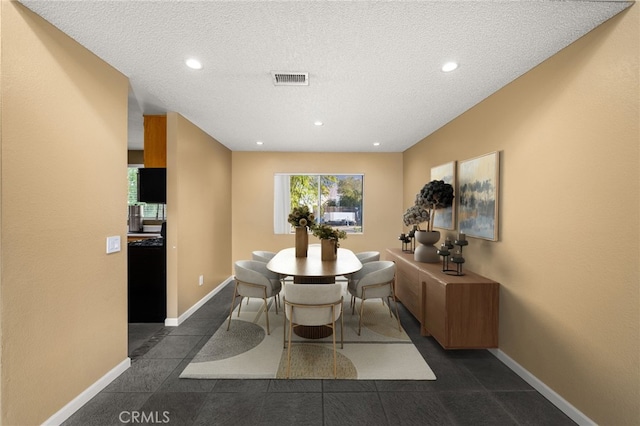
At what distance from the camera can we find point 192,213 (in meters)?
3.71

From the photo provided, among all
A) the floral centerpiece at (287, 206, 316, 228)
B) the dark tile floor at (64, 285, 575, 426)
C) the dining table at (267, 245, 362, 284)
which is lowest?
the dark tile floor at (64, 285, 575, 426)

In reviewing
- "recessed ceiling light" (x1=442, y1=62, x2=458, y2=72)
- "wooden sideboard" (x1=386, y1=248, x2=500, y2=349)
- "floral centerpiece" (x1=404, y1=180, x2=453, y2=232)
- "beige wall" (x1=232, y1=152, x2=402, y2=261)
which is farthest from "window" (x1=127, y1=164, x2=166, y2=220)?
"recessed ceiling light" (x1=442, y1=62, x2=458, y2=72)

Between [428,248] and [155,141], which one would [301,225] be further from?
[155,141]

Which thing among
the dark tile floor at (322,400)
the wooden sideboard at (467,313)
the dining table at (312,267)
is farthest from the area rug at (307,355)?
the dining table at (312,267)

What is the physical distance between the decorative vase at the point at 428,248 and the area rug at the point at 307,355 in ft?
3.02

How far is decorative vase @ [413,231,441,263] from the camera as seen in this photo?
3416 millimetres

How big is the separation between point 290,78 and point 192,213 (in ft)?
7.72

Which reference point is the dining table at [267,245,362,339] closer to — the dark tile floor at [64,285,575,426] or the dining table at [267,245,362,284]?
the dining table at [267,245,362,284]

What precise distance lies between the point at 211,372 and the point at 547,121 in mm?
3483

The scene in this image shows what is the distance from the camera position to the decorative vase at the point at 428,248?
3.42 meters

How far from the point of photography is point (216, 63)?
7.02ft

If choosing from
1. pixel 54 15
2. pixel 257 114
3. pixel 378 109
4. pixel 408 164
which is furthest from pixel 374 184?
pixel 54 15

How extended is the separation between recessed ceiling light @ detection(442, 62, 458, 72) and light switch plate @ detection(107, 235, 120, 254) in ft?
10.2

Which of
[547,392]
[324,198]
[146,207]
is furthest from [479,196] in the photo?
[146,207]
